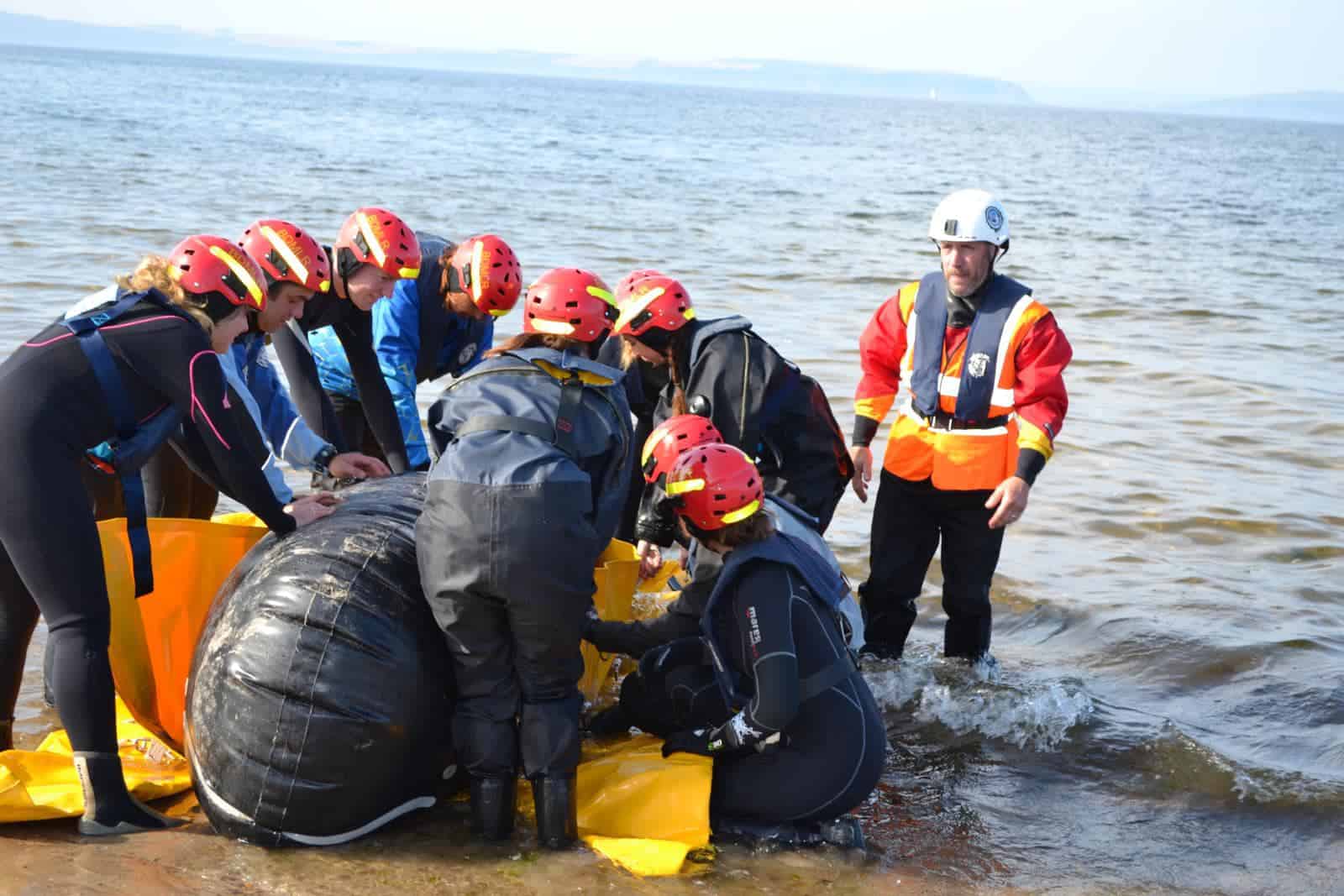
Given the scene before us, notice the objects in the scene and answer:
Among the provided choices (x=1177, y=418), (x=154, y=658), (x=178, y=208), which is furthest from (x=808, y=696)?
(x=178, y=208)

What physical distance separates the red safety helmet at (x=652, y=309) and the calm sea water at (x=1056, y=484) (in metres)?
1.89

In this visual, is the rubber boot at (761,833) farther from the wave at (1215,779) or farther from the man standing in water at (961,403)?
the wave at (1215,779)

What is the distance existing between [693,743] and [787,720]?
1.60ft

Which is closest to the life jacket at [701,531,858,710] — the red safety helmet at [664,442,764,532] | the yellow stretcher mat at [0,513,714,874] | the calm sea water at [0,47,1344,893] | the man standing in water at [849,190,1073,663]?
the red safety helmet at [664,442,764,532]

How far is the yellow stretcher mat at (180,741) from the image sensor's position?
4.51 m

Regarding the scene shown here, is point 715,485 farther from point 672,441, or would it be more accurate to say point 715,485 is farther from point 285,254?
point 285,254

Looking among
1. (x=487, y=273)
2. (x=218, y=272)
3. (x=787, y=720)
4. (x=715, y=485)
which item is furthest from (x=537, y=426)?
(x=487, y=273)

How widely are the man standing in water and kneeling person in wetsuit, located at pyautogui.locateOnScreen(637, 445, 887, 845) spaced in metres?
1.26

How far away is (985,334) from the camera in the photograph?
222 inches

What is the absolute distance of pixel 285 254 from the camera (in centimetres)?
482

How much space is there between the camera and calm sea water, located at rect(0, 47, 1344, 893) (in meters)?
5.01

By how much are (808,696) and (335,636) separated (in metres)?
1.53

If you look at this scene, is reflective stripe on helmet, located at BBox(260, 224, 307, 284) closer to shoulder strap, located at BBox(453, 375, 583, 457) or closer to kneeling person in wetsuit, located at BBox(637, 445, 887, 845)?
shoulder strap, located at BBox(453, 375, 583, 457)

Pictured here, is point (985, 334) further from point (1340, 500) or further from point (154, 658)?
point (1340, 500)
